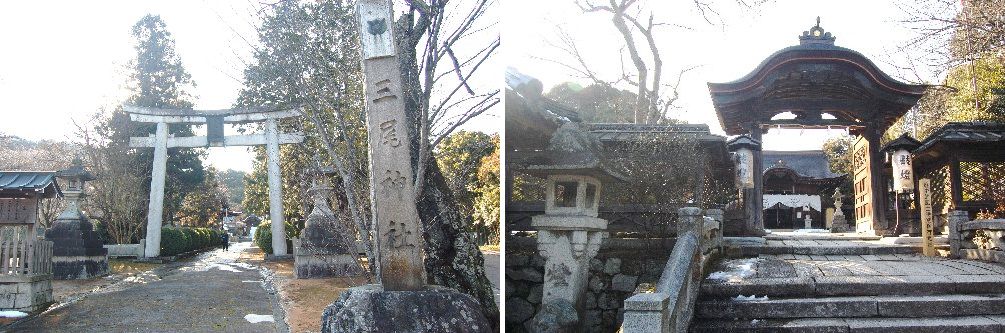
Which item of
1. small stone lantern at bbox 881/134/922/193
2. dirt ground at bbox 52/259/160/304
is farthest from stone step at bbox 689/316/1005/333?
dirt ground at bbox 52/259/160/304

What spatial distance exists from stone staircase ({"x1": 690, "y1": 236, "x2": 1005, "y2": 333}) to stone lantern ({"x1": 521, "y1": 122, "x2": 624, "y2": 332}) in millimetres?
1162

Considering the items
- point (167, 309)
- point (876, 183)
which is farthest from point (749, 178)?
point (167, 309)

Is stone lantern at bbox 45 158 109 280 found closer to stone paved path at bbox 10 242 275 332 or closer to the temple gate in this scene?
stone paved path at bbox 10 242 275 332

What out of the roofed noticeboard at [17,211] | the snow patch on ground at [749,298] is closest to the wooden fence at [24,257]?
the roofed noticeboard at [17,211]

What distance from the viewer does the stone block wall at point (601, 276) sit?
7.44 metres

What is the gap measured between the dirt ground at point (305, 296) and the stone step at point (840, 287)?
127 inches

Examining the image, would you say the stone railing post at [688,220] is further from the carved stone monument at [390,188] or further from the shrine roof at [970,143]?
the shrine roof at [970,143]

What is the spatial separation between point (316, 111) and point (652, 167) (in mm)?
4326

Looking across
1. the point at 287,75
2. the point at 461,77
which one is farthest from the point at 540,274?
the point at 287,75

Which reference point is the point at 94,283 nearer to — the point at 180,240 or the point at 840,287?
the point at 180,240

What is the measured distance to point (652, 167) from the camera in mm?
9117

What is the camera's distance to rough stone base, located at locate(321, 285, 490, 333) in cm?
442

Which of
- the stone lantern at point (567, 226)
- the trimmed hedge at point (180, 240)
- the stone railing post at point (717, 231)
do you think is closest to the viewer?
the stone lantern at point (567, 226)

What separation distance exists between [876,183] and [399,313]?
845 cm
